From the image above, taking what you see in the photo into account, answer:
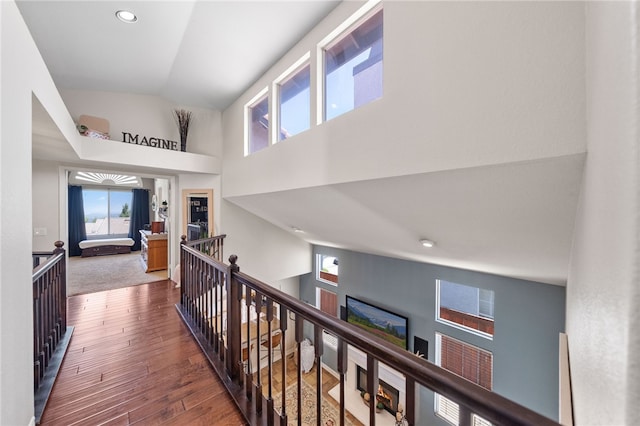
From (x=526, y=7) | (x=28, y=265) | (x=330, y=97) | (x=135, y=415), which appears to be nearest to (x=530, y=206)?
(x=526, y=7)

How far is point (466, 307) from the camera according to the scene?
4098mm

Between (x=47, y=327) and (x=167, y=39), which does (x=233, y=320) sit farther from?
(x=167, y=39)

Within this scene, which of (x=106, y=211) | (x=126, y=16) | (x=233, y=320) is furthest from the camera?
(x=106, y=211)

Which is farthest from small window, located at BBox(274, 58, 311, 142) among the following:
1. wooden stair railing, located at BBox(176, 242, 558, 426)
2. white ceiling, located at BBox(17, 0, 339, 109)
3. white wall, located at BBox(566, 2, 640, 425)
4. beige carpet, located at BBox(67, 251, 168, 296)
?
beige carpet, located at BBox(67, 251, 168, 296)

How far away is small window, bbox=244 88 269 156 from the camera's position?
3824 millimetres

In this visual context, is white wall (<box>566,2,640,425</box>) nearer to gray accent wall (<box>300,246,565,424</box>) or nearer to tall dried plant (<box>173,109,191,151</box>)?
gray accent wall (<box>300,246,565,424</box>)

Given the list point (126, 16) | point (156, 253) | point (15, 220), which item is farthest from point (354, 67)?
point (156, 253)

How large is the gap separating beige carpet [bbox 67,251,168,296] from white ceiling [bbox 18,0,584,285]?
2.39 metres

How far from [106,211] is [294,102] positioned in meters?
9.50

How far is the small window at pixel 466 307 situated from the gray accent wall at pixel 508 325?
10 cm

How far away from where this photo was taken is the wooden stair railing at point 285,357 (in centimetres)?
59

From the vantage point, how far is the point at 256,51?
312 centimetres

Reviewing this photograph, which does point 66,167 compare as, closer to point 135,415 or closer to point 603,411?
point 135,415

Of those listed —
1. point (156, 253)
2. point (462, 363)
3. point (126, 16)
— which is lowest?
point (462, 363)
